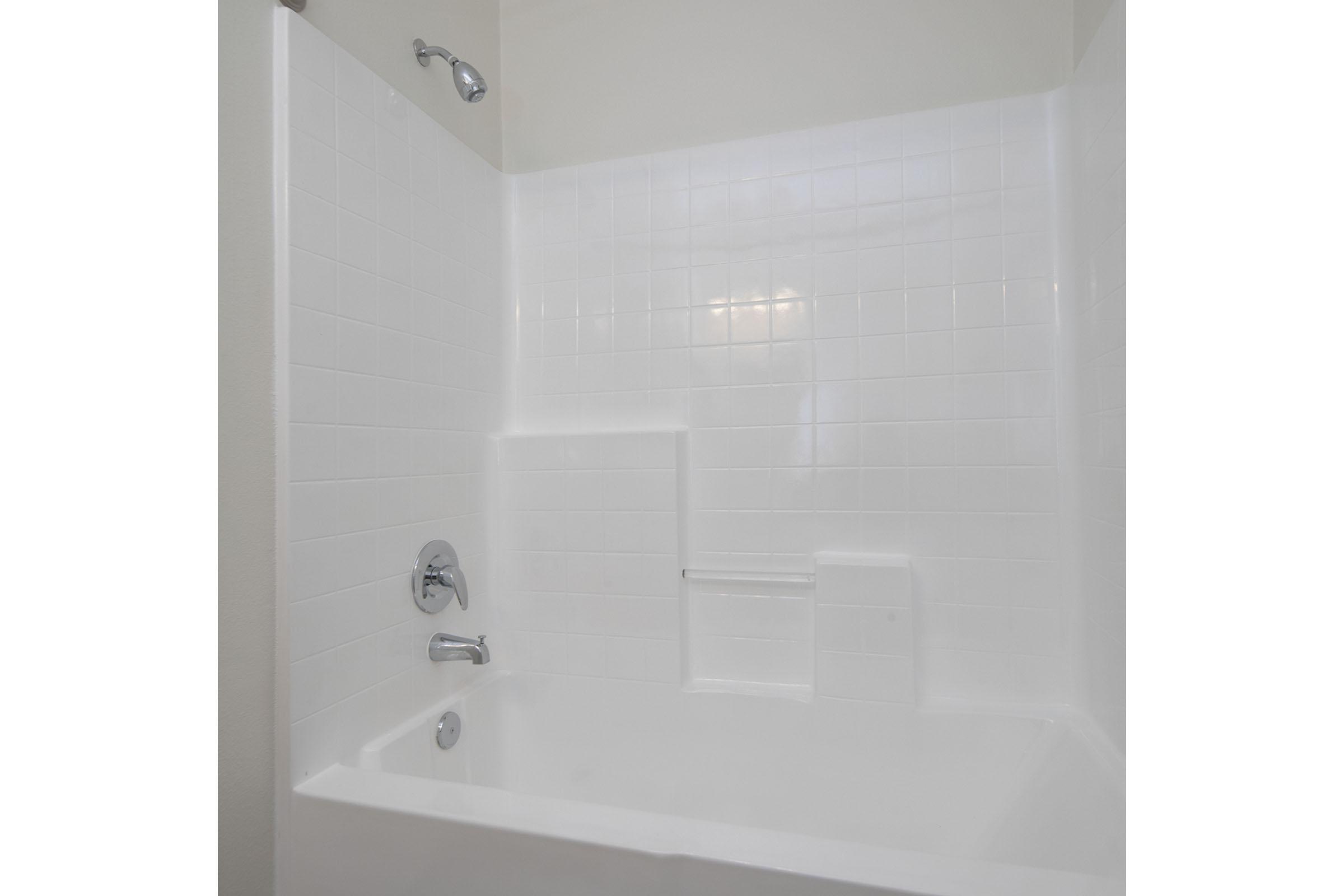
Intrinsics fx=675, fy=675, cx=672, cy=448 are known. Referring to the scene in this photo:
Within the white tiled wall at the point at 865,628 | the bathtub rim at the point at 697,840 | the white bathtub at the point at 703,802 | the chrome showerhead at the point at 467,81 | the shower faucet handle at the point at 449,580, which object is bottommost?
the white bathtub at the point at 703,802

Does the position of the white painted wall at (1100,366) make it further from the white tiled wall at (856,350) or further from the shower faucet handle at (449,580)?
the shower faucet handle at (449,580)

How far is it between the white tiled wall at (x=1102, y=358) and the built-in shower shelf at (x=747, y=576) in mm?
640

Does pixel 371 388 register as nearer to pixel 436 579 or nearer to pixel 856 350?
pixel 436 579

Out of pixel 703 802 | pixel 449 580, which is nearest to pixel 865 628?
pixel 703 802

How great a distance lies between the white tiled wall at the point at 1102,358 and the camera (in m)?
Result: 1.31

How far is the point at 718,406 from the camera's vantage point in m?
1.90

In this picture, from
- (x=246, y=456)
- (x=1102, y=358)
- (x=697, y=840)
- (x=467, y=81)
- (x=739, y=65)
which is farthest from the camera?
(x=739, y=65)

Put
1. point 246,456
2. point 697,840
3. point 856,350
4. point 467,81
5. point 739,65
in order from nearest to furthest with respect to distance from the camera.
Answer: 1. point 697,840
2. point 246,456
3. point 467,81
4. point 856,350
5. point 739,65

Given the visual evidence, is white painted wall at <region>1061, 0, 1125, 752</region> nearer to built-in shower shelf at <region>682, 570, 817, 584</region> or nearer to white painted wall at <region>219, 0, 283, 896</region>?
built-in shower shelf at <region>682, 570, 817, 584</region>

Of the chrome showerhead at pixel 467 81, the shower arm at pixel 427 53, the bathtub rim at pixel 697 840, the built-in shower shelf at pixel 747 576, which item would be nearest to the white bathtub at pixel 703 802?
the bathtub rim at pixel 697 840

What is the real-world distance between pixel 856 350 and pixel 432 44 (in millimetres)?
1390

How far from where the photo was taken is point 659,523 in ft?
6.15

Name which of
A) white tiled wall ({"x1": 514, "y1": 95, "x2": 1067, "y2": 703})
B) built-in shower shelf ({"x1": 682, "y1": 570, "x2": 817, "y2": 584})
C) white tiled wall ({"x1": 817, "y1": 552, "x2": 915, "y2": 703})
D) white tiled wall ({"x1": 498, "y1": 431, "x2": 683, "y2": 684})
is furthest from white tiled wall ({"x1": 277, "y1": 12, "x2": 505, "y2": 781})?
white tiled wall ({"x1": 817, "y1": 552, "x2": 915, "y2": 703})

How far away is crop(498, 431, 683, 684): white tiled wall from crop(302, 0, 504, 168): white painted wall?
91cm
